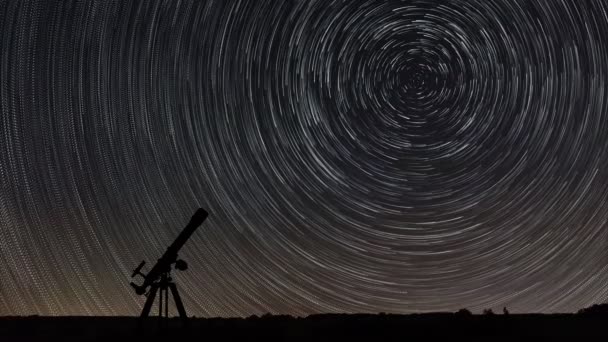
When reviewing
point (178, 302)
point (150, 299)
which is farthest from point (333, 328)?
point (150, 299)

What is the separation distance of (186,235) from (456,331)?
584 cm

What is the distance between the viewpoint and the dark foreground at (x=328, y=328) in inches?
535

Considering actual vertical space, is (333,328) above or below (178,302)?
below

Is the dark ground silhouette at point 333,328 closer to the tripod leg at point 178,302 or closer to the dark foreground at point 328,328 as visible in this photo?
the dark foreground at point 328,328

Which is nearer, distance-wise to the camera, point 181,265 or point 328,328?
point 181,265

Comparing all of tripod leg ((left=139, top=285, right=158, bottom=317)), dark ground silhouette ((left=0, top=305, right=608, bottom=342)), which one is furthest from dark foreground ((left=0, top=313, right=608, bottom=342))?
tripod leg ((left=139, top=285, right=158, bottom=317))

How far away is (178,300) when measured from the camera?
528 inches

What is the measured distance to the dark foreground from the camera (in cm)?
1358

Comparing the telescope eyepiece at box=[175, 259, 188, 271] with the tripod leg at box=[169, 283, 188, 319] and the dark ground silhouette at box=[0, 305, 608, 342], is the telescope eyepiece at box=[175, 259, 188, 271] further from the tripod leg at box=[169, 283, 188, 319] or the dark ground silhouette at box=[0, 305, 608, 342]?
the dark ground silhouette at box=[0, 305, 608, 342]

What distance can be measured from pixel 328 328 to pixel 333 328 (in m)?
0.11

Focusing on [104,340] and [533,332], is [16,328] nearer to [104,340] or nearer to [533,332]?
[104,340]

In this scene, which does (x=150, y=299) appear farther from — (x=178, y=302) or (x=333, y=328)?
(x=333, y=328)

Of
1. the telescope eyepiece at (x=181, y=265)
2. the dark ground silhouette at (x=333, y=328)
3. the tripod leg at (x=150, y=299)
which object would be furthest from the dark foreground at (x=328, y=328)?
the telescope eyepiece at (x=181, y=265)

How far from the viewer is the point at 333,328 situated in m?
14.7
